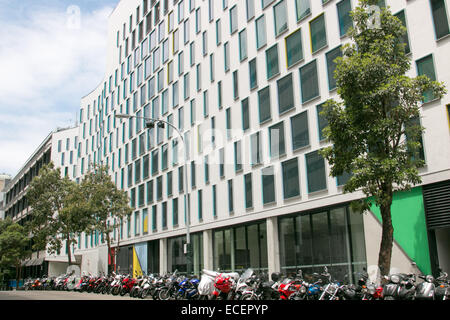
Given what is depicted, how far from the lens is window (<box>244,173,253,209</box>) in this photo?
28391mm

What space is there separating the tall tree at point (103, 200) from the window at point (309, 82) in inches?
742

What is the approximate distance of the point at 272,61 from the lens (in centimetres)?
2789

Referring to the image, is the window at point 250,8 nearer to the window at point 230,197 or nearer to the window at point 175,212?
the window at point 230,197

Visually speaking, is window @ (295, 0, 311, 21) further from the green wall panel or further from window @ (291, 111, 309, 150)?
the green wall panel

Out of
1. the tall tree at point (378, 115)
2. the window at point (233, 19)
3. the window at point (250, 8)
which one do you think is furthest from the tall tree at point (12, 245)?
the tall tree at point (378, 115)

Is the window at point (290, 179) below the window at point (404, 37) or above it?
below

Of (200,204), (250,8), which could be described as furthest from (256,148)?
(250,8)

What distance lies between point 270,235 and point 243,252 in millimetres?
3618

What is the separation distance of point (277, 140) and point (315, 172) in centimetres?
370

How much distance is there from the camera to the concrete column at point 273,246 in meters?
25.8

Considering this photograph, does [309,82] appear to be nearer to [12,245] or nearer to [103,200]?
[103,200]

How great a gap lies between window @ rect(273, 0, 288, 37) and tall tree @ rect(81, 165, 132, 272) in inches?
723

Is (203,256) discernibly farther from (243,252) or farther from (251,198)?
(251,198)
